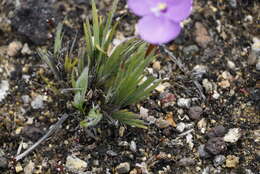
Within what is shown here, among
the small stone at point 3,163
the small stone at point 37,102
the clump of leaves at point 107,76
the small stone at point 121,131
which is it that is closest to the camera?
the clump of leaves at point 107,76

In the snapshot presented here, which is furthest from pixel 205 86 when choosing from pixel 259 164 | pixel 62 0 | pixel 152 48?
pixel 62 0

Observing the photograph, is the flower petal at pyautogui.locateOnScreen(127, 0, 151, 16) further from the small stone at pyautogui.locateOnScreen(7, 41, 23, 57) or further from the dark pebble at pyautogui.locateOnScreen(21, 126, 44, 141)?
the small stone at pyautogui.locateOnScreen(7, 41, 23, 57)

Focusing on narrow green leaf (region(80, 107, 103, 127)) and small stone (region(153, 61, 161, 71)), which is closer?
narrow green leaf (region(80, 107, 103, 127))

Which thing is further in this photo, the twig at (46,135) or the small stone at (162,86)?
the small stone at (162,86)

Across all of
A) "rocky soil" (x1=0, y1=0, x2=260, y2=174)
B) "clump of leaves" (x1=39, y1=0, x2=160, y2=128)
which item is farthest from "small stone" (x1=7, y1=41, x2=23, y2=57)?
"clump of leaves" (x1=39, y1=0, x2=160, y2=128)

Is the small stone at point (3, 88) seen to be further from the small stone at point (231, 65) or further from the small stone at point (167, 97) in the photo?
the small stone at point (231, 65)

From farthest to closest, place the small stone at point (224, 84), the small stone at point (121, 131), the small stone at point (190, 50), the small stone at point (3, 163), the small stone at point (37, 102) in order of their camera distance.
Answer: the small stone at point (190, 50) → the small stone at point (224, 84) → the small stone at point (37, 102) → the small stone at point (121, 131) → the small stone at point (3, 163)

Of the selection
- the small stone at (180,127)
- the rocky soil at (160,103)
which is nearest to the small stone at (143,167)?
the rocky soil at (160,103)
